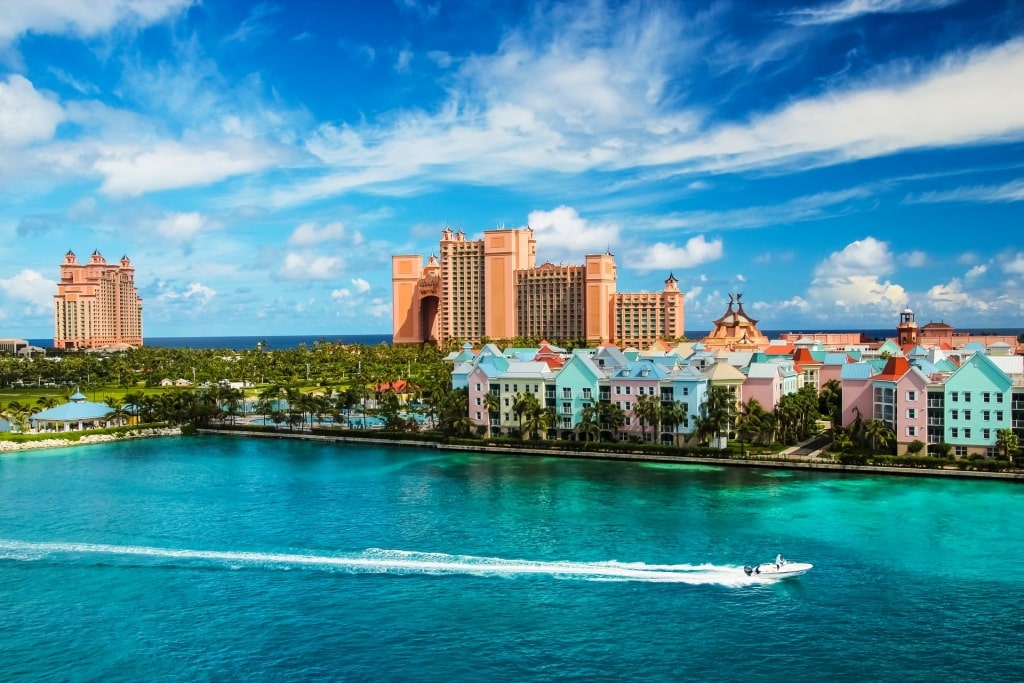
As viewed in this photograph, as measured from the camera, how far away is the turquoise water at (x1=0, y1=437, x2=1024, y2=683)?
26.8 m

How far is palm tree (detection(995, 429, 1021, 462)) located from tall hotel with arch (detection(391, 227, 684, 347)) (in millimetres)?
85826

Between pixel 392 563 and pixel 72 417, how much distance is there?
5296cm

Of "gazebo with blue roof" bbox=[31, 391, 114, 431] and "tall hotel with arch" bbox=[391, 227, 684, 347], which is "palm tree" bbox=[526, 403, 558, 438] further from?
"tall hotel with arch" bbox=[391, 227, 684, 347]

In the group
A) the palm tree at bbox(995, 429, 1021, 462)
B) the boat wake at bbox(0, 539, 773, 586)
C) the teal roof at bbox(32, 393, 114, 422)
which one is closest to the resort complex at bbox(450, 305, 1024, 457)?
the palm tree at bbox(995, 429, 1021, 462)

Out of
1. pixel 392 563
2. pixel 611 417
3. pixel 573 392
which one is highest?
pixel 573 392

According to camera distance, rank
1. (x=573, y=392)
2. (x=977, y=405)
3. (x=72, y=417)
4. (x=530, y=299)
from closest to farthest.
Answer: (x=977, y=405)
(x=573, y=392)
(x=72, y=417)
(x=530, y=299)

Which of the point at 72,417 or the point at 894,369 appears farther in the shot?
the point at 72,417

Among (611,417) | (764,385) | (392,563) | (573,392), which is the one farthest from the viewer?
(573,392)

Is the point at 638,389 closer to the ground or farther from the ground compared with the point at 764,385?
closer to the ground

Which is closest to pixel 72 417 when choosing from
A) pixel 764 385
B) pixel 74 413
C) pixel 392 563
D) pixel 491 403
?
pixel 74 413

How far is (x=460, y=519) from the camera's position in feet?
141

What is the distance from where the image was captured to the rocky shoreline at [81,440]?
6962 centimetres

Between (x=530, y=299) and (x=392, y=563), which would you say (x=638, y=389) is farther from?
(x=530, y=299)

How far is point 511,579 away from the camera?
33.7 metres
